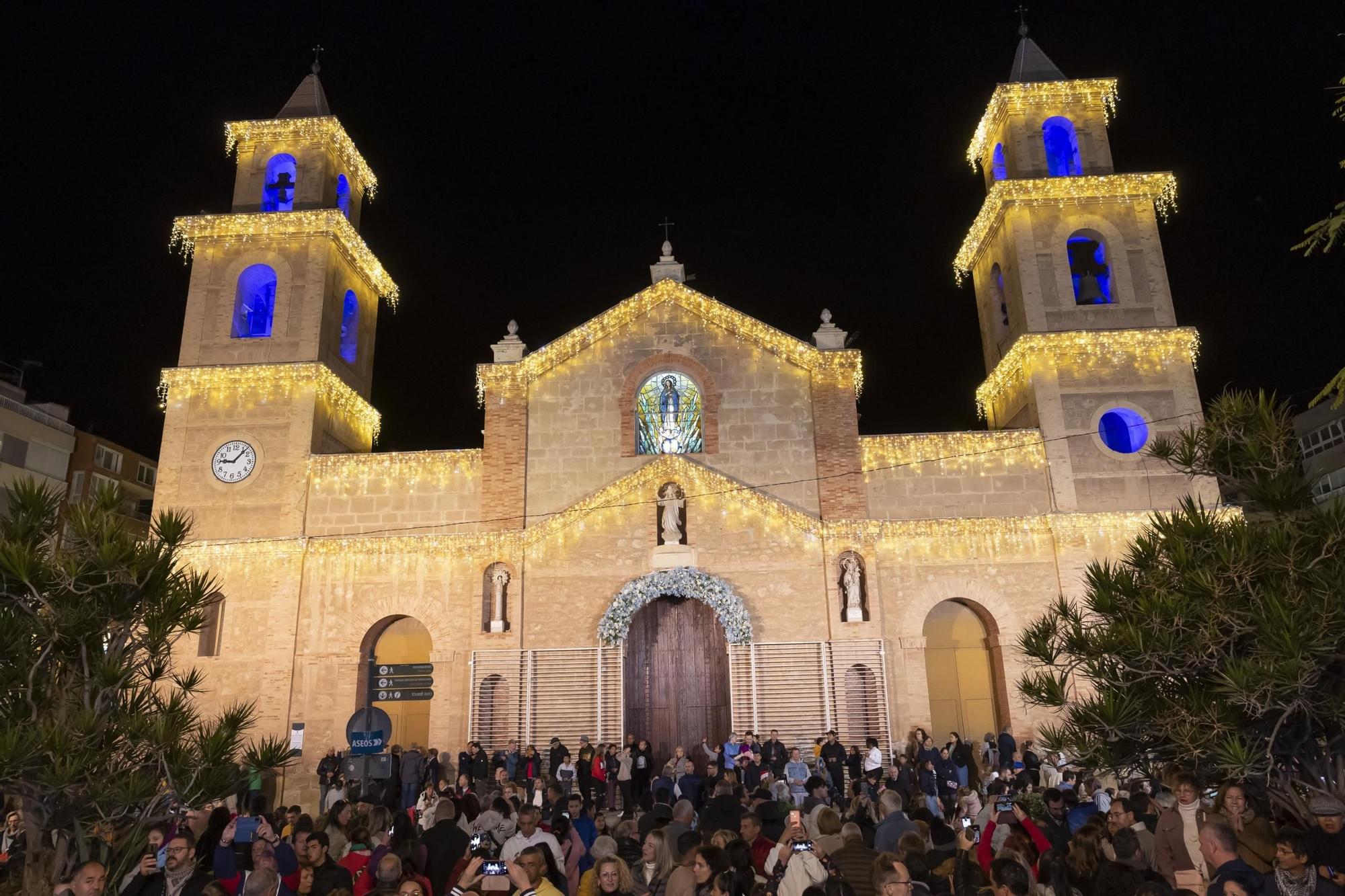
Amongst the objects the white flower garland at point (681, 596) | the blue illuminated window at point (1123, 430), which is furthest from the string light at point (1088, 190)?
the white flower garland at point (681, 596)

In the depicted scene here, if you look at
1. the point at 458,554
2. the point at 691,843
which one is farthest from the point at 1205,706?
the point at 458,554

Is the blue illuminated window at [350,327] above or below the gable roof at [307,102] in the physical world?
below

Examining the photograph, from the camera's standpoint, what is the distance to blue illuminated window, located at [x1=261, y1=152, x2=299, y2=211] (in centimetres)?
Result: 2706

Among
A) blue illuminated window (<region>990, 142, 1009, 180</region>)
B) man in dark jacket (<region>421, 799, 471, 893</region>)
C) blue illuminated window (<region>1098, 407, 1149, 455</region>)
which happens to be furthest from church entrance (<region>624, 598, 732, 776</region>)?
blue illuminated window (<region>990, 142, 1009, 180</region>)

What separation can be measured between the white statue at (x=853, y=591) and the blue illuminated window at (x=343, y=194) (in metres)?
17.1

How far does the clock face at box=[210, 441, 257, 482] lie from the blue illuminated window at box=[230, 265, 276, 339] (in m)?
3.13

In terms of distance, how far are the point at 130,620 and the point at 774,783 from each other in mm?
11042

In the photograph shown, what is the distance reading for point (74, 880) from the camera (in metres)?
7.37

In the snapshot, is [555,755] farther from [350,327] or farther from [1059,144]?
[1059,144]

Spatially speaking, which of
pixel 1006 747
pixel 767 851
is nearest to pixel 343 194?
pixel 1006 747

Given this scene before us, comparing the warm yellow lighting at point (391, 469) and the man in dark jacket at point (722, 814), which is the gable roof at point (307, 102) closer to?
the warm yellow lighting at point (391, 469)

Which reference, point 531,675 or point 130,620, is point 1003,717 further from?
point 130,620

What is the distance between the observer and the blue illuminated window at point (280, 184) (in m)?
27.1

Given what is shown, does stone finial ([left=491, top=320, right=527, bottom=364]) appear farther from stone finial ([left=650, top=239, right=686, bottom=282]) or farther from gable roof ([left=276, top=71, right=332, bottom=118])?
gable roof ([left=276, top=71, right=332, bottom=118])
